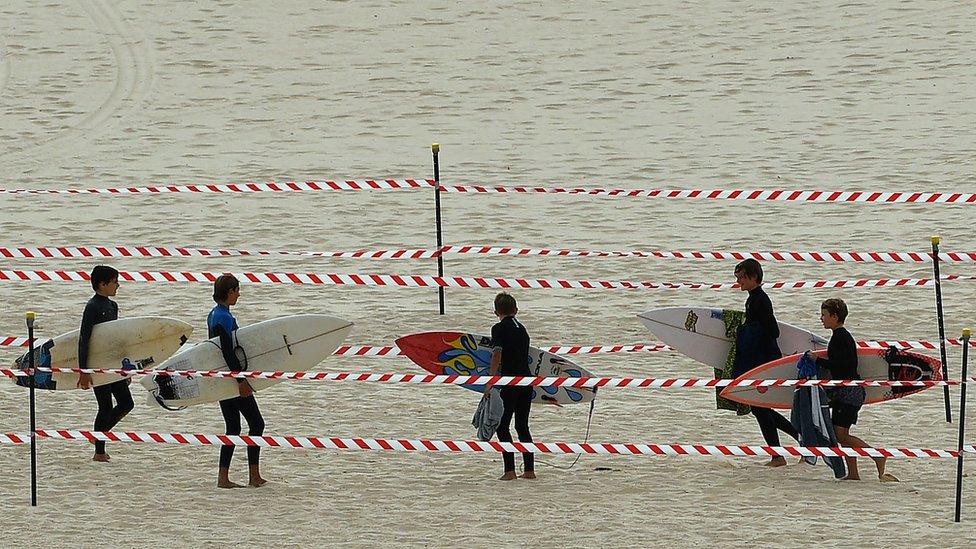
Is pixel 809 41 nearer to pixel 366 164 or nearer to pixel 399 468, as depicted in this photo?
pixel 366 164

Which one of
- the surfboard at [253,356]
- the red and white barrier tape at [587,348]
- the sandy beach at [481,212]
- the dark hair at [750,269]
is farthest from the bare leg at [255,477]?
the dark hair at [750,269]

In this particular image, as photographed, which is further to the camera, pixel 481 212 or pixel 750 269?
pixel 481 212

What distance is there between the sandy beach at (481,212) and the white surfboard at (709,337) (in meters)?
0.60

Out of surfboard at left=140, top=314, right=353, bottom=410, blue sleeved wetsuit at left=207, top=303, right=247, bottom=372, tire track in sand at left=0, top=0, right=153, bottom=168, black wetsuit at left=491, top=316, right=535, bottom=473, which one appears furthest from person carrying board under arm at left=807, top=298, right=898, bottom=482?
tire track in sand at left=0, top=0, right=153, bottom=168

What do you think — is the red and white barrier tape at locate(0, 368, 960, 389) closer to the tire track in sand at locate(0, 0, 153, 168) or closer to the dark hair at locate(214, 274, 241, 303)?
the dark hair at locate(214, 274, 241, 303)

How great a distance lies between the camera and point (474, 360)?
428 inches

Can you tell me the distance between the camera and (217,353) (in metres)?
10.5

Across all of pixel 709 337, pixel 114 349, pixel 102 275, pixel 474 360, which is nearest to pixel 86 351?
pixel 114 349

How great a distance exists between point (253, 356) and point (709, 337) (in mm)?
2792

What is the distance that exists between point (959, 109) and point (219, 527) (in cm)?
1498

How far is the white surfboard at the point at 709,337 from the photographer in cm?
1100

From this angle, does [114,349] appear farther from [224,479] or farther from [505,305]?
[505,305]

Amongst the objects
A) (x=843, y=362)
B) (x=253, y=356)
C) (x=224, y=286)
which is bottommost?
(x=843, y=362)

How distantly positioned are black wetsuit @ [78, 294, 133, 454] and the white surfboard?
134 inches
